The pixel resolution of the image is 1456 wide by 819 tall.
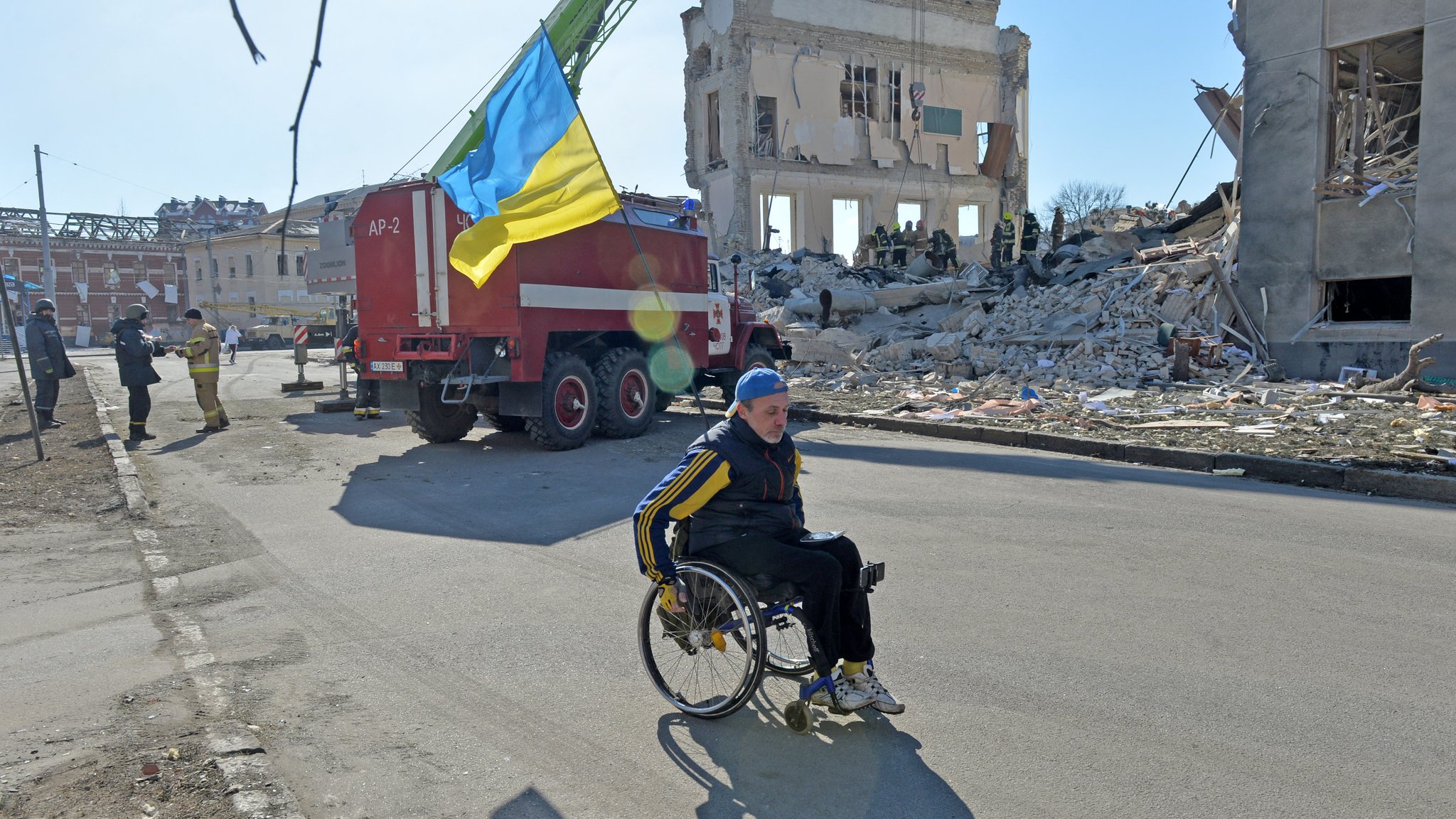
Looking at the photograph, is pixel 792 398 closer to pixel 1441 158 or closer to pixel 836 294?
pixel 836 294

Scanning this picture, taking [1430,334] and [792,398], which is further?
[792,398]

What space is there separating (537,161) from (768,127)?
3582cm

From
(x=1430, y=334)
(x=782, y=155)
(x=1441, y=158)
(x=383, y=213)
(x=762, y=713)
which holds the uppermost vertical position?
(x=782, y=155)

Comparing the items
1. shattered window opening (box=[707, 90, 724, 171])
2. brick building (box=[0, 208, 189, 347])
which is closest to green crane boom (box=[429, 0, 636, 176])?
shattered window opening (box=[707, 90, 724, 171])

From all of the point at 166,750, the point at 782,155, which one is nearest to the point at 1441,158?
the point at 166,750

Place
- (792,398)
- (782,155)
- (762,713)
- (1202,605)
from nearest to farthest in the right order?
1. (762,713)
2. (1202,605)
3. (792,398)
4. (782,155)

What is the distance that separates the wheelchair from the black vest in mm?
114

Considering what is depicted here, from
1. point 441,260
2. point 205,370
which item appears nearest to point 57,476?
point 205,370

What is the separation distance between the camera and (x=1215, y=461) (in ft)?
→ 32.2

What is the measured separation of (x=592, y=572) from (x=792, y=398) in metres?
A: 10.7

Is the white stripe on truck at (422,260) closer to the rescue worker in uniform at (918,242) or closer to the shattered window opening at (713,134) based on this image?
the rescue worker in uniform at (918,242)

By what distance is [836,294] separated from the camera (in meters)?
24.6

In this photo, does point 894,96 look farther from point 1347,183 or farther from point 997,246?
point 1347,183

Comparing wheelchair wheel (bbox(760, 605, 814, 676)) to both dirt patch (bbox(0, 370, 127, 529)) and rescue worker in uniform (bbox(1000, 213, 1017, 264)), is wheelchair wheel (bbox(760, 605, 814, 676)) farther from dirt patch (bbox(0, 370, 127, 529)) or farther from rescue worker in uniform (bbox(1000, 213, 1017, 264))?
rescue worker in uniform (bbox(1000, 213, 1017, 264))
